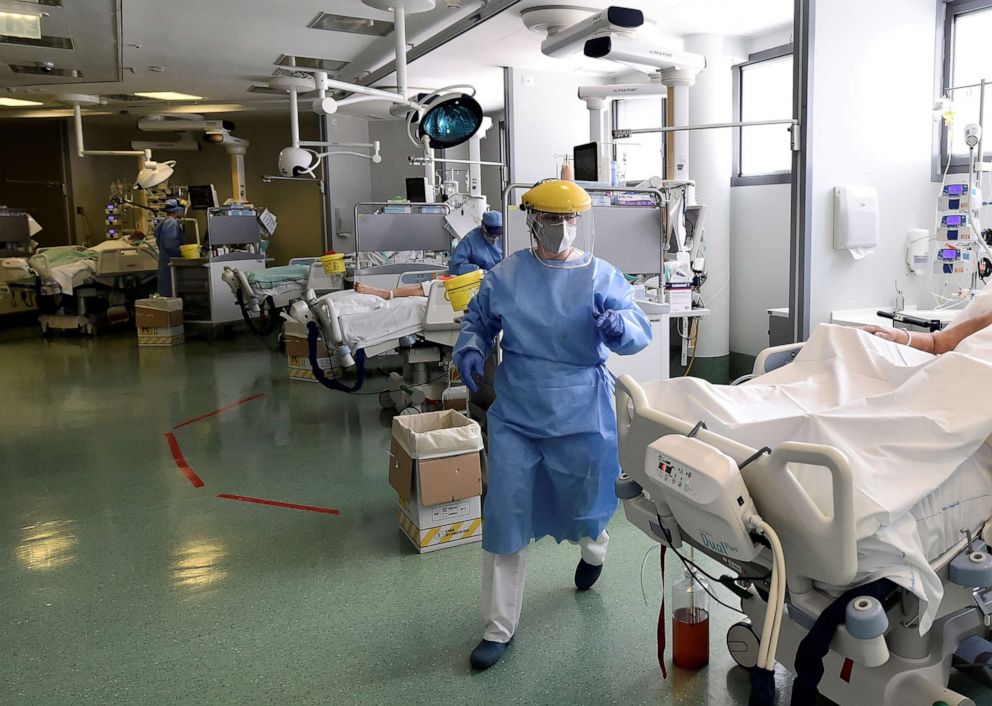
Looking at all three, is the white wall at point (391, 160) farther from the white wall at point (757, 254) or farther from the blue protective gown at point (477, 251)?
the white wall at point (757, 254)

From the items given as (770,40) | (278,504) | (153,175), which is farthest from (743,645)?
(153,175)

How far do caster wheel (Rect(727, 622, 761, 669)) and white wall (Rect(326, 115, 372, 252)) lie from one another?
382 inches

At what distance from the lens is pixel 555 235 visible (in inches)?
110

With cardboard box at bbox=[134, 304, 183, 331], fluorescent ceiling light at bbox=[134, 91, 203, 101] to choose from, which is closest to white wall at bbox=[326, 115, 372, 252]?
fluorescent ceiling light at bbox=[134, 91, 203, 101]

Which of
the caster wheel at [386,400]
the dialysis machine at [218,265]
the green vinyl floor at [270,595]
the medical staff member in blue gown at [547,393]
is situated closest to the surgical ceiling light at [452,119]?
the caster wheel at [386,400]

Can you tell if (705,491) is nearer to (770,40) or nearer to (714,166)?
(714,166)

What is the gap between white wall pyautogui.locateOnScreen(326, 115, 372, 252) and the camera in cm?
1160

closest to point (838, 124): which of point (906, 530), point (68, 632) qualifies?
point (906, 530)

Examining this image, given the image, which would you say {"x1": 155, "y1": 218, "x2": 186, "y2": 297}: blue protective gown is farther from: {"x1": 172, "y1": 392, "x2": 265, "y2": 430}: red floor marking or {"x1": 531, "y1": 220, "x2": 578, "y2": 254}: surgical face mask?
{"x1": 531, "y1": 220, "x2": 578, "y2": 254}: surgical face mask

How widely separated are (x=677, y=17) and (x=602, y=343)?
4.69 meters

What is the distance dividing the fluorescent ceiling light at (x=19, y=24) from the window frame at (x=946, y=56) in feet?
21.8

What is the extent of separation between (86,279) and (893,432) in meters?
10.8

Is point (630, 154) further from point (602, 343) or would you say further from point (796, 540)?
point (796, 540)

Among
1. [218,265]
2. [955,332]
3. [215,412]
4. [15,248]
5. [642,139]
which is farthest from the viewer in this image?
[15,248]
